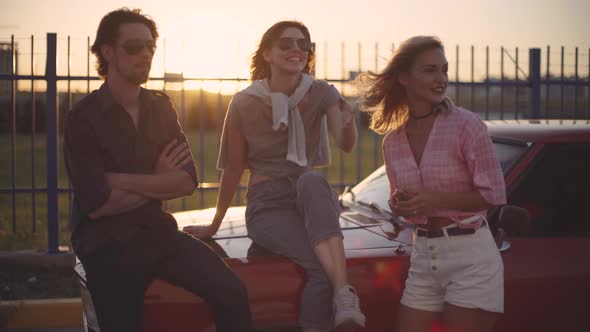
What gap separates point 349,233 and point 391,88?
0.79 m

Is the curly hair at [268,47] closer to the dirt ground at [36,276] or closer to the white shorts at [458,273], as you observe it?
the white shorts at [458,273]

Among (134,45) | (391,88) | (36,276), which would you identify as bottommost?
(36,276)

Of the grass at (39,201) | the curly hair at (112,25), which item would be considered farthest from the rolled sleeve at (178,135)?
the grass at (39,201)

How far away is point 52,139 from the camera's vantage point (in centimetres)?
714

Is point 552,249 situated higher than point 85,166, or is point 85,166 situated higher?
point 85,166

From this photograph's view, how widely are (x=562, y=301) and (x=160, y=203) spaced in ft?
6.24

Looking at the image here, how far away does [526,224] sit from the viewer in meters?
2.93

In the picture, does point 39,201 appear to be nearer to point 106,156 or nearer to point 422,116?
point 106,156

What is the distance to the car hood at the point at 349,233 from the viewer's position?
124 inches

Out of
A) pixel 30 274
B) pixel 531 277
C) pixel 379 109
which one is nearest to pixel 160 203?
→ pixel 379 109

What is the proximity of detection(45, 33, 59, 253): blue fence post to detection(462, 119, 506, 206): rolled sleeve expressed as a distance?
5.49 m

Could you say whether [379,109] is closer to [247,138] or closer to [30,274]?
[247,138]

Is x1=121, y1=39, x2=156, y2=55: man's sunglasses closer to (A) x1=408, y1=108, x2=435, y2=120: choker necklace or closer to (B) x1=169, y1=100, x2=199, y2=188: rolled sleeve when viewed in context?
(B) x1=169, y1=100, x2=199, y2=188: rolled sleeve

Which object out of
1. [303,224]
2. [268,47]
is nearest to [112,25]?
[268,47]
